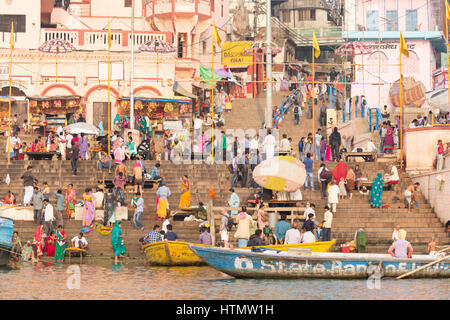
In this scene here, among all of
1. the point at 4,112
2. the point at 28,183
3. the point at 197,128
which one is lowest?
the point at 28,183

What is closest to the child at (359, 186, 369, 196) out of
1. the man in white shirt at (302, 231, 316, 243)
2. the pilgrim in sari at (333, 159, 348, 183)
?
the pilgrim in sari at (333, 159, 348, 183)

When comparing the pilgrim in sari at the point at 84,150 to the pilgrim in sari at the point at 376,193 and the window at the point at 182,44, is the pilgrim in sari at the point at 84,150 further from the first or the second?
the window at the point at 182,44

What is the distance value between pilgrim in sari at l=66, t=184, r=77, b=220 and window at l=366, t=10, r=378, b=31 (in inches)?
1134

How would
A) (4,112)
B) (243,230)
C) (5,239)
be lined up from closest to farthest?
1. (243,230)
2. (5,239)
3. (4,112)

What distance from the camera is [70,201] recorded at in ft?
110

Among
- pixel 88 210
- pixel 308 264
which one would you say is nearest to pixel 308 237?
pixel 308 264

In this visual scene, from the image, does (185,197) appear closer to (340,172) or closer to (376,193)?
(340,172)

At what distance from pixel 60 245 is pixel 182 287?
274 inches

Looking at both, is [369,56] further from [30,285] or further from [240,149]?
[30,285]

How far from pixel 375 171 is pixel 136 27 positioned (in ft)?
74.3

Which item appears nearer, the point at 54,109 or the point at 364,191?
the point at 364,191

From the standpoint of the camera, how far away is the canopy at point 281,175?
106 ft

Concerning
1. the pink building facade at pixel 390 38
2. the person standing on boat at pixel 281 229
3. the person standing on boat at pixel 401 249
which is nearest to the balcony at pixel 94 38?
the pink building facade at pixel 390 38

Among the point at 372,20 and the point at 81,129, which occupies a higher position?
the point at 372,20
